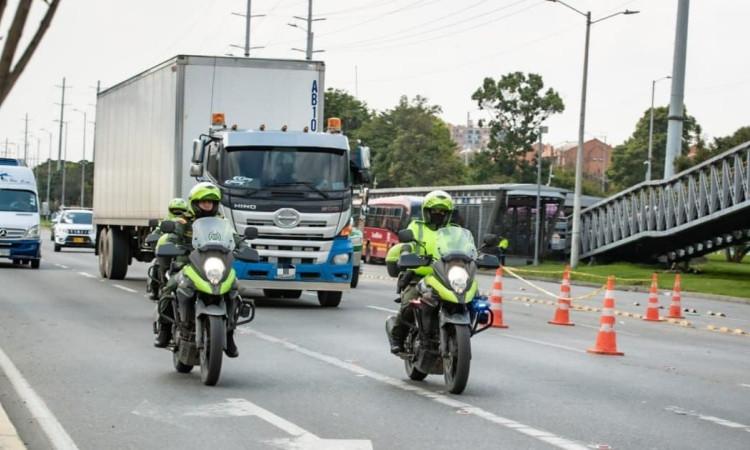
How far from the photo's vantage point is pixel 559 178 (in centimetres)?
12400

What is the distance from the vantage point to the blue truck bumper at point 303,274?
21.3 metres

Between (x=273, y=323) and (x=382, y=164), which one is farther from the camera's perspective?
(x=382, y=164)

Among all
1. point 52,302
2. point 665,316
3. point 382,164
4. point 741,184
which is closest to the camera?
point 52,302

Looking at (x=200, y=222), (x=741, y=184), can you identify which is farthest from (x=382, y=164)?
(x=200, y=222)

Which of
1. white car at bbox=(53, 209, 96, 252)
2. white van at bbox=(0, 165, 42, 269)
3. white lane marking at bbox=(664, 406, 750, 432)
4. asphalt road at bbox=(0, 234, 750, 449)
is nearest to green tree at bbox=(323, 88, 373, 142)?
white car at bbox=(53, 209, 96, 252)

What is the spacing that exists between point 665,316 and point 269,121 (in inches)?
334

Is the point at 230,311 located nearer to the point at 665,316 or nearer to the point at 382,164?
the point at 665,316

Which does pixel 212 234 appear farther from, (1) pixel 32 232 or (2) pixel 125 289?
(1) pixel 32 232

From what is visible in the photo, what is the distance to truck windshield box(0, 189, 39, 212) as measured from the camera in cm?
3456

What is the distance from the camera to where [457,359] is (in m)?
11.0

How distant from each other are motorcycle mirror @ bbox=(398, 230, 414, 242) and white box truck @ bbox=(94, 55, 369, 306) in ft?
31.5

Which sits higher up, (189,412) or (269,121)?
(269,121)

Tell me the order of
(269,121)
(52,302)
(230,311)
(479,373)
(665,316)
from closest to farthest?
(230,311)
(479,373)
(52,302)
(269,121)
(665,316)

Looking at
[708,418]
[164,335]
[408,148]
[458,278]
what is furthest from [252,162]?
[408,148]
